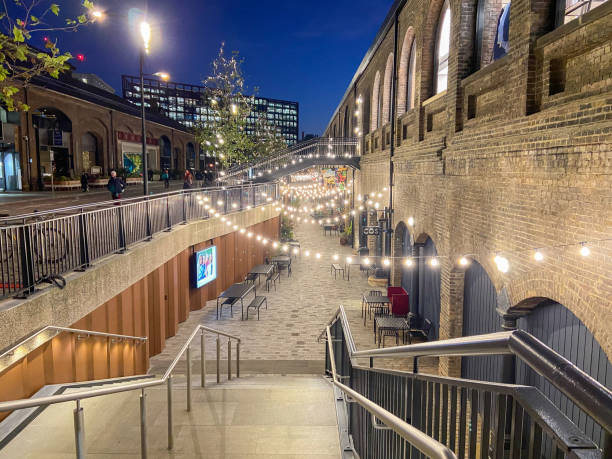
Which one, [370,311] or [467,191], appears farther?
[370,311]

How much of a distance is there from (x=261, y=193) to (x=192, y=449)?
55.6 ft

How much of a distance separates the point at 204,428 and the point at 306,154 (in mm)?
19320

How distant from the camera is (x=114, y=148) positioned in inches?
1247

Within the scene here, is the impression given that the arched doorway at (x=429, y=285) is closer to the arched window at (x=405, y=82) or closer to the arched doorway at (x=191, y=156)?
the arched window at (x=405, y=82)

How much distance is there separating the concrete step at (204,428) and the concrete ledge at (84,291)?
1136 millimetres

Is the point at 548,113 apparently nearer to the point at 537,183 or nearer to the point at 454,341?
the point at 537,183

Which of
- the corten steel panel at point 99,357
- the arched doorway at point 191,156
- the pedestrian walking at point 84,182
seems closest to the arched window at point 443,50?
the corten steel panel at point 99,357

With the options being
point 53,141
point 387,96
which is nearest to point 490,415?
point 387,96

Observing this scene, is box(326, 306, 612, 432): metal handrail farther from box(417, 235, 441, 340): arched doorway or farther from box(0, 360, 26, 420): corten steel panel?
box(417, 235, 441, 340): arched doorway

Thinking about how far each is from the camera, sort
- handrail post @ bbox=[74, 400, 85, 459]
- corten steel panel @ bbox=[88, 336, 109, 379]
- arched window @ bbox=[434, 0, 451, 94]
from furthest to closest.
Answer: arched window @ bbox=[434, 0, 451, 94], corten steel panel @ bbox=[88, 336, 109, 379], handrail post @ bbox=[74, 400, 85, 459]

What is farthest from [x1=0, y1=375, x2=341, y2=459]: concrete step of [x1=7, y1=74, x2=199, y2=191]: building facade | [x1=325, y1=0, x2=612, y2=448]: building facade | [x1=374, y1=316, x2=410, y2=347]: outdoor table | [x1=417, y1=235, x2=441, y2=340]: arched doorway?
[x1=7, y1=74, x2=199, y2=191]: building facade

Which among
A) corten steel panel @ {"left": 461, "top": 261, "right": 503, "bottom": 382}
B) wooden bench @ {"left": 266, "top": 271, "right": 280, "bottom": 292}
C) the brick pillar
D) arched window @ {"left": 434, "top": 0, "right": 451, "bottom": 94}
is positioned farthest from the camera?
wooden bench @ {"left": 266, "top": 271, "right": 280, "bottom": 292}

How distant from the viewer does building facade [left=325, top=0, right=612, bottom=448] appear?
196 inches

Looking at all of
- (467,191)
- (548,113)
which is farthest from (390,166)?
(548,113)
